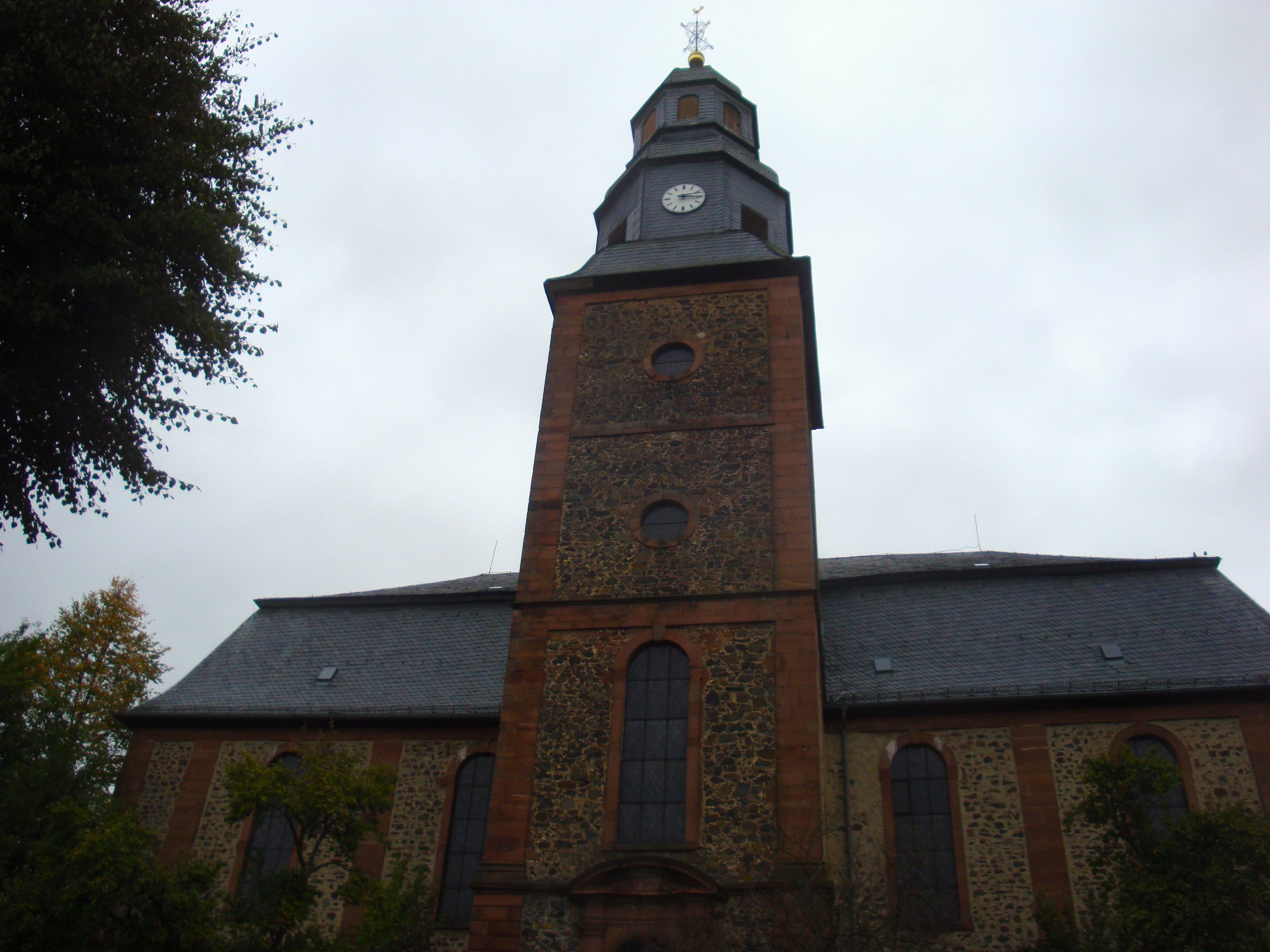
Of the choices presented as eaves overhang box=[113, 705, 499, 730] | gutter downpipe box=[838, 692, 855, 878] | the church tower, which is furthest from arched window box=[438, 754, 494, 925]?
gutter downpipe box=[838, 692, 855, 878]

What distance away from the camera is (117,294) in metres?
11.8

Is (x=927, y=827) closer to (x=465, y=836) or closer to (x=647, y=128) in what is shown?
(x=465, y=836)

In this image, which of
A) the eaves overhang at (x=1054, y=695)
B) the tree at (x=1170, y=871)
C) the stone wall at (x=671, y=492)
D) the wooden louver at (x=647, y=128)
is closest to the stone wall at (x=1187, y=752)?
the eaves overhang at (x=1054, y=695)

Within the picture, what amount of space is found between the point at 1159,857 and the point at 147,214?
521 inches

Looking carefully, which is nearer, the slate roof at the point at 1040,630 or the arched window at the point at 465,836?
the arched window at the point at 465,836

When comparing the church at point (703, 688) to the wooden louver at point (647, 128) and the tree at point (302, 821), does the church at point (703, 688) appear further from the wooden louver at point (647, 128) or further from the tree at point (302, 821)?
the wooden louver at point (647, 128)

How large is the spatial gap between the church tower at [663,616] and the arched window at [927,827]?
174 cm

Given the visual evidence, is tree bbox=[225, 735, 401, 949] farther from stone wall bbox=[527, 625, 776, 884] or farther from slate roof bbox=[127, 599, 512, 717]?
slate roof bbox=[127, 599, 512, 717]

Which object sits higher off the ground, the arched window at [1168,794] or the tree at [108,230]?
the tree at [108,230]

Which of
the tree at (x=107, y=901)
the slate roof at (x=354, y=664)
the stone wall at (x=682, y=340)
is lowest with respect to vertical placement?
the tree at (x=107, y=901)

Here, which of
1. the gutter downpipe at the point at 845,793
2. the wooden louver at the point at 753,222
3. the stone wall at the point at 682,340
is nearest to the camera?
the gutter downpipe at the point at 845,793

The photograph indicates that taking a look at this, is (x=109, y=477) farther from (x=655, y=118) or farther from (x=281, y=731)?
(x=655, y=118)

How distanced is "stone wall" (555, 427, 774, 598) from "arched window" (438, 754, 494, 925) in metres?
3.64

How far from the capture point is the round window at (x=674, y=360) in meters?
18.8
